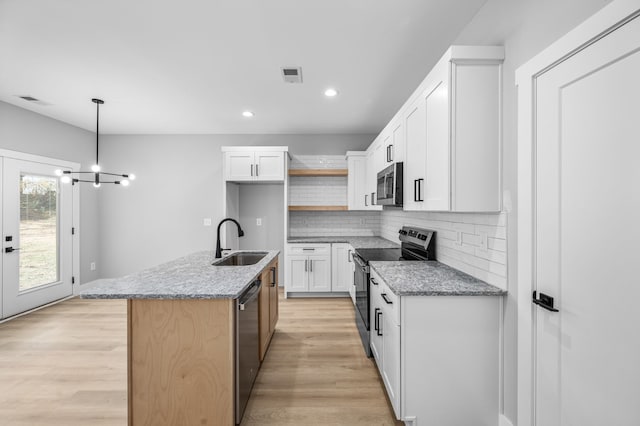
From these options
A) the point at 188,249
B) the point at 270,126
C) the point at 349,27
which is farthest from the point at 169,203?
the point at 349,27

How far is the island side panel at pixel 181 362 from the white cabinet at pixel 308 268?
2718 millimetres

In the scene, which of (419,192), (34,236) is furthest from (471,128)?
(34,236)

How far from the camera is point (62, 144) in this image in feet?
14.3

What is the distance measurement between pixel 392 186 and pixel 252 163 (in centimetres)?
250

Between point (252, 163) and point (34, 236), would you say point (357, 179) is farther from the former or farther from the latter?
point (34, 236)

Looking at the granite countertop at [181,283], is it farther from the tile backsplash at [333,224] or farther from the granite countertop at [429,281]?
the tile backsplash at [333,224]

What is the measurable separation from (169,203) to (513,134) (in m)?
5.00

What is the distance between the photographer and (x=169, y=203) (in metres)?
5.02

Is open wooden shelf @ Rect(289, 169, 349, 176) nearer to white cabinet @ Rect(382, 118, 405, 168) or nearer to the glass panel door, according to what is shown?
white cabinet @ Rect(382, 118, 405, 168)

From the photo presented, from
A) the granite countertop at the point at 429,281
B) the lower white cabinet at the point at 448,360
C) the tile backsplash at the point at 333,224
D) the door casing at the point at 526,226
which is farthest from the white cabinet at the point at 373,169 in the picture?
the lower white cabinet at the point at 448,360

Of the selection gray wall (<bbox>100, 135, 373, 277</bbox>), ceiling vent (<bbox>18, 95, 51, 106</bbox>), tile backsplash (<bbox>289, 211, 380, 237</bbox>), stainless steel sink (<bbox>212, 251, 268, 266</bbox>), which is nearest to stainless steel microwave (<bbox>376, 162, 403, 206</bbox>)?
stainless steel sink (<bbox>212, 251, 268, 266</bbox>)

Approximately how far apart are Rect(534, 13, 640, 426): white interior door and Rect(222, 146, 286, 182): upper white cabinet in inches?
137

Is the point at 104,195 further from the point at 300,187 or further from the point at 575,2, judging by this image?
the point at 575,2

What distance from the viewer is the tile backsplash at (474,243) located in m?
1.74
